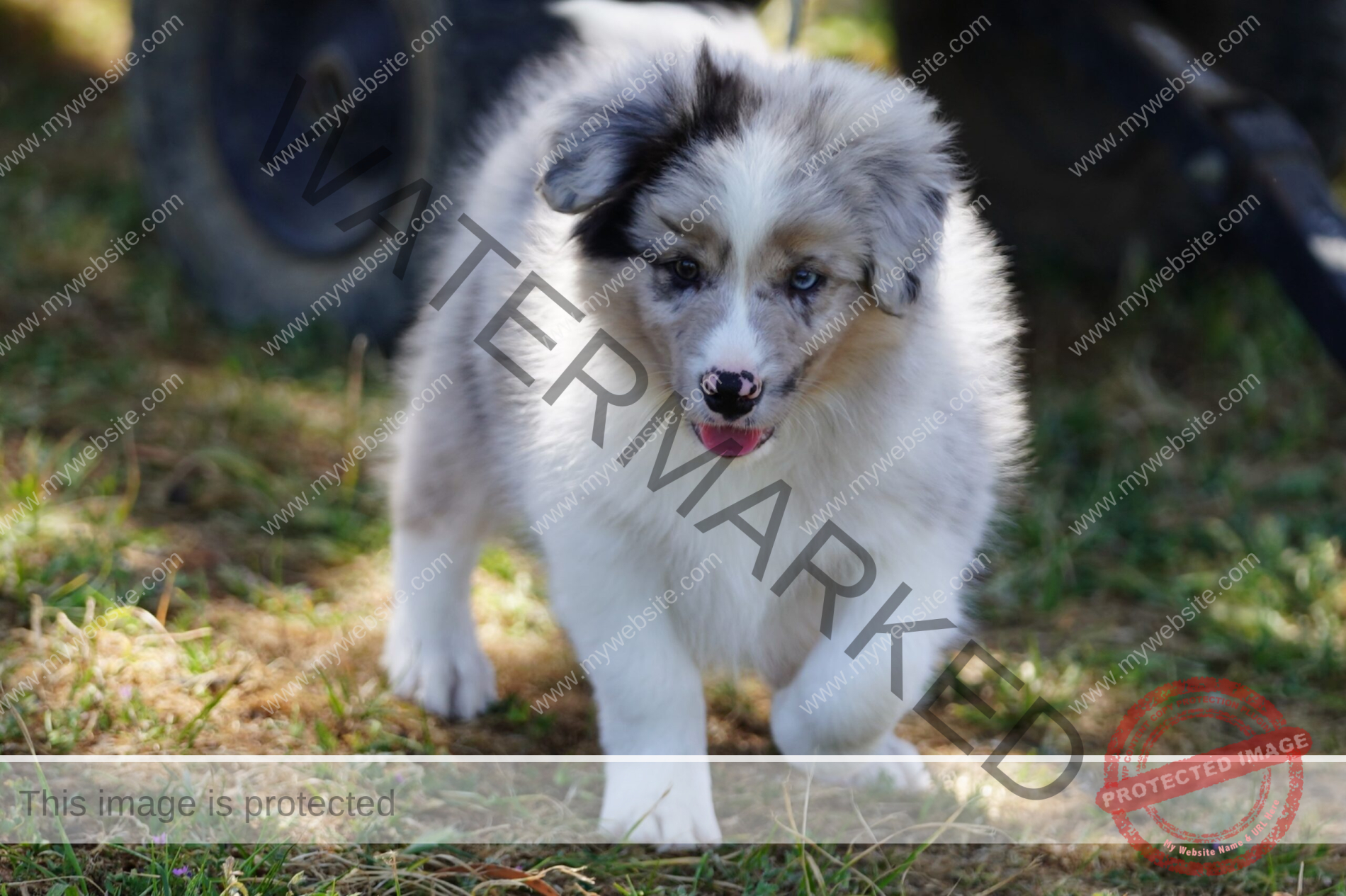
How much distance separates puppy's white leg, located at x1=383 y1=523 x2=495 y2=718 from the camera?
307 centimetres

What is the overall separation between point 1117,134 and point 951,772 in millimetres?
2887

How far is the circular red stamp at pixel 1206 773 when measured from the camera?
2.58 m

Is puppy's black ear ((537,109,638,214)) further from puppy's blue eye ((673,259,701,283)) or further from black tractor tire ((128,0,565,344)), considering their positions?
black tractor tire ((128,0,565,344))

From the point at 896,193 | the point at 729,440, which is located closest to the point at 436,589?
the point at 729,440

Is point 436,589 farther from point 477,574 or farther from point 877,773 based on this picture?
point 877,773

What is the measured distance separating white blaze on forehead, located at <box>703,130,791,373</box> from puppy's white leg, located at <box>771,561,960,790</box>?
579 mm

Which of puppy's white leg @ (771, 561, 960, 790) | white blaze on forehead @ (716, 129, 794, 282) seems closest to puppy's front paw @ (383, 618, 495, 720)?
puppy's white leg @ (771, 561, 960, 790)

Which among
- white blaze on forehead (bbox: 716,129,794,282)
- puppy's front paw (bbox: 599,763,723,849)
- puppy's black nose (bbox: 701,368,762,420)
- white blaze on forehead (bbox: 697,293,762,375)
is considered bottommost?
puppy's front paw (bbox: 599,763,723,849)

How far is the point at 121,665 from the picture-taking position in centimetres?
278

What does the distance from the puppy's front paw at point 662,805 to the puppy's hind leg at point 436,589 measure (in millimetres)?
598

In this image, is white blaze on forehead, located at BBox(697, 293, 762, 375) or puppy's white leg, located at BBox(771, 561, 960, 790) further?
puppy's white leg, located at BBox(771, 561, 960, 790)

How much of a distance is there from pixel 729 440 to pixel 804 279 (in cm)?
31

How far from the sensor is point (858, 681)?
2.53 m

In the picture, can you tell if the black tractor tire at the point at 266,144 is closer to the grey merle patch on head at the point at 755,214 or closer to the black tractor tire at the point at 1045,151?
the grey merle patch on head at the point at 755,214
